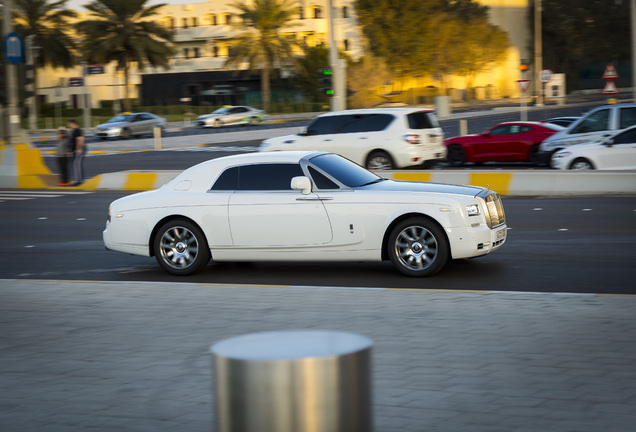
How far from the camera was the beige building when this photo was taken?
8875 cm

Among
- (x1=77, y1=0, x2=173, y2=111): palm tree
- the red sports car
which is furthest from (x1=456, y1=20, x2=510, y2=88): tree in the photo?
the red sports car

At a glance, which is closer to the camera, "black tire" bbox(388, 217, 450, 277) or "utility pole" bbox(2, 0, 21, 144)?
"black tire" bbox(388, 217, 450, 277)

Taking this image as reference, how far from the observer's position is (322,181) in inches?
424

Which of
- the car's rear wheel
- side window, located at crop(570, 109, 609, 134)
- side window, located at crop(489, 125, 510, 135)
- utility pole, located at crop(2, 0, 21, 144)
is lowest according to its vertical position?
the car's rear wheel

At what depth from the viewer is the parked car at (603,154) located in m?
20.6

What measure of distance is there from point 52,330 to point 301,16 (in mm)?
88370

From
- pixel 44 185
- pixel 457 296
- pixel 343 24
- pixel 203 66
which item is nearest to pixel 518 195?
pixel 457 296

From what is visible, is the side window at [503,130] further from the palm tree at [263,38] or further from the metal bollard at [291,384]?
the palm tree at [263,38]

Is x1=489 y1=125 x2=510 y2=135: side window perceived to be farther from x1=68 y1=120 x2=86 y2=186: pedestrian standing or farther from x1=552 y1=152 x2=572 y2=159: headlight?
x1=68 y1=120 x2=86 y2=186: pedestrian standing

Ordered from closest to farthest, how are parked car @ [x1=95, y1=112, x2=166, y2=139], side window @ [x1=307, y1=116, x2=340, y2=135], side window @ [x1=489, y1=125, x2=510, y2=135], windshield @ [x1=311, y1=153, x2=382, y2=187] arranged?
windshield @ [x1=311, y1=153, x2=382, y2=187] → side window @ [x1=307, y1=116, x2=340, y2=135] → side window @ [x1=489, y1=125, x2=510, y2=135] → parked car @ [x1=95, y1=112, x2=166, y2=139]

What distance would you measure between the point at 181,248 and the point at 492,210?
11.7ft

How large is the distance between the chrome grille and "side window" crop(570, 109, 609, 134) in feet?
42.4

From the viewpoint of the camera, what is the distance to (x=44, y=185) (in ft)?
86.5

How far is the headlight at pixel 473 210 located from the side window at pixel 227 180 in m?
2.70
